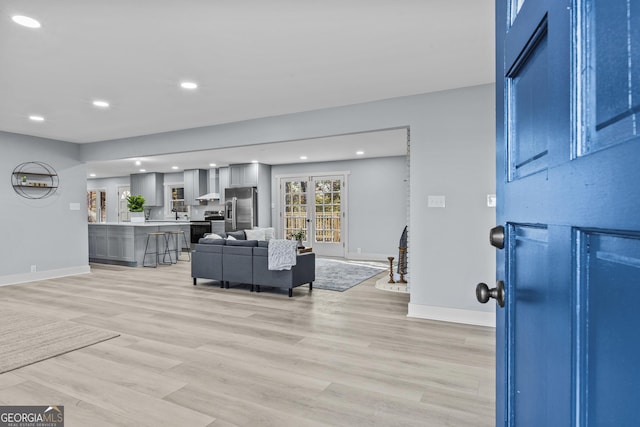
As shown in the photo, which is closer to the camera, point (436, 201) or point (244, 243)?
point (436, 201)

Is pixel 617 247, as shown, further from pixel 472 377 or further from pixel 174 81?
pixel 174 81

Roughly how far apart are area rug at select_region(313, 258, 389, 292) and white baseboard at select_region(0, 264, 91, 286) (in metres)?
4.44

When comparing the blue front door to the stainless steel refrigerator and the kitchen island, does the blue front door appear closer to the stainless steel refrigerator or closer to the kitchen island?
the kitchen island

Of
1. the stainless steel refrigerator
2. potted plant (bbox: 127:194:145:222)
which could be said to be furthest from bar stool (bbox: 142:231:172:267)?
the stainless steel refrigerator

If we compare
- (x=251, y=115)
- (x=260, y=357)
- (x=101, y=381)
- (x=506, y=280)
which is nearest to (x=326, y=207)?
(x=251, y=115)

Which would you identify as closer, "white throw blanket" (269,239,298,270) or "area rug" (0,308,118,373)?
"area rug" (0,308,118,373)

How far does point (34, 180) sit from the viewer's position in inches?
243

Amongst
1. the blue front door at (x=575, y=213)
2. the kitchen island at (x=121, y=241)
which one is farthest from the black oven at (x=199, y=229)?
the blue front door at (x=575, y=213)

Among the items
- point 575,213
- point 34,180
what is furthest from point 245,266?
point 575,213

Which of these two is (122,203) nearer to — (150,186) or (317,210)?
(150,186)

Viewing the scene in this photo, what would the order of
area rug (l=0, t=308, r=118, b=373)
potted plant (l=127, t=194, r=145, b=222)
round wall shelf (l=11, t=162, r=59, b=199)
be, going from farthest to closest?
potted plant (l=127, t=194, r=145, b=222) → round wall shelf (l=11, t=162, r=59, b=199) → area rug (l=0, t=308, r=118, b=373)

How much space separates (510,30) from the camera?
871mm

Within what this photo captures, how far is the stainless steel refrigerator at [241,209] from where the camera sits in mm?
9383

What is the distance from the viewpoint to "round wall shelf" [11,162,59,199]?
19.4 ft
